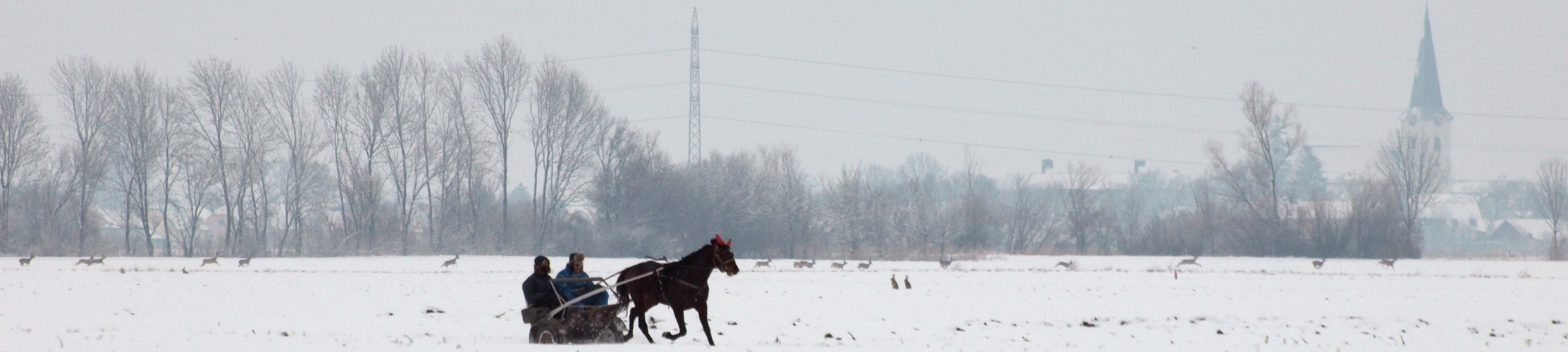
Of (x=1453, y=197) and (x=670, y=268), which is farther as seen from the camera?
(x=1453, y=197)

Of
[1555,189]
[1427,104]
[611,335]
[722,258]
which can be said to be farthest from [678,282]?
[1427,104]

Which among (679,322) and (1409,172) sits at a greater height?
(1409,172)

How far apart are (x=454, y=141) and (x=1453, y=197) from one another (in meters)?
115

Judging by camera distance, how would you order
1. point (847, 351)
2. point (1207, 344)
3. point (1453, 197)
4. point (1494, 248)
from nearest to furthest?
point (847, 351) < point (1207, 344) < point (1494, 248) < point (1453, 197)

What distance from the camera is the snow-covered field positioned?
48.5 feet

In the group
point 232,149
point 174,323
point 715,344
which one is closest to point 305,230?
point 232,149

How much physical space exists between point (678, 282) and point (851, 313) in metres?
7.02

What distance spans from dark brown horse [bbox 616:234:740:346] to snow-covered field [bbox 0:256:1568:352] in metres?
0.55

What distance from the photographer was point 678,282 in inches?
547

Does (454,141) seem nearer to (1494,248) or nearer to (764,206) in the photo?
(764,206)

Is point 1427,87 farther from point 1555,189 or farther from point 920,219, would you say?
point 920,219

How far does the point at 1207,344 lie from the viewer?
15.6 meters

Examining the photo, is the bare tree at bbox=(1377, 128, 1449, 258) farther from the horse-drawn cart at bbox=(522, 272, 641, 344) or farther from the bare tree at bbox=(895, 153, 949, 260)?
the horse-drawn cart at bbox=(522, 272, 641, 344)

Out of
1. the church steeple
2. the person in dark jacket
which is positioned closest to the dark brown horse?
the person in dark jacket
